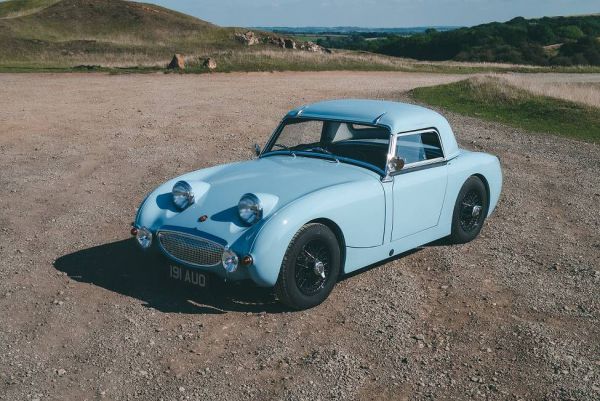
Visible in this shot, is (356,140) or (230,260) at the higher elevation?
(356,140)

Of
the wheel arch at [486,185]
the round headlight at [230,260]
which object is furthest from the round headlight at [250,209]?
the wheel arch at [486,185]

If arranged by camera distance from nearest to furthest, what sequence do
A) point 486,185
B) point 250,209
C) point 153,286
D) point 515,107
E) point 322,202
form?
point 250,209
point 322,202
point 153,286
point 486,185
point 515,107

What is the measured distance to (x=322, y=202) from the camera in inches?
215

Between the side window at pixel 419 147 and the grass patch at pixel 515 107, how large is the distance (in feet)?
29.6

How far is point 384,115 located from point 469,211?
1.58m

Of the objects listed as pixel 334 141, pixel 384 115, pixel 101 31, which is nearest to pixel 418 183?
pixel 384 115

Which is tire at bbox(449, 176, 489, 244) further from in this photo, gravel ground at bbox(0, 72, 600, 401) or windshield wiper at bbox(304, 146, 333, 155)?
windshield wiper at bbox(304, 146, 333, 155)

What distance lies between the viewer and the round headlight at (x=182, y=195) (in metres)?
5.84

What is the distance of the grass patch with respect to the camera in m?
15.9

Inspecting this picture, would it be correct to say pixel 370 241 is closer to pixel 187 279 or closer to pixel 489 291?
pixel 489 291

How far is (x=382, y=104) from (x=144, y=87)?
16542mm

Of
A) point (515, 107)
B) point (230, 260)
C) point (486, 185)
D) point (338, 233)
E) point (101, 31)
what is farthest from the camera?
point (101, 31)

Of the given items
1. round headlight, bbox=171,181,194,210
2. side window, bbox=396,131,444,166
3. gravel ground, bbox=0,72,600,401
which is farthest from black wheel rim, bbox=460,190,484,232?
round headlight, bbox=171,181,194,210

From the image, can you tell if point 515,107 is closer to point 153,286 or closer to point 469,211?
point 469,211
